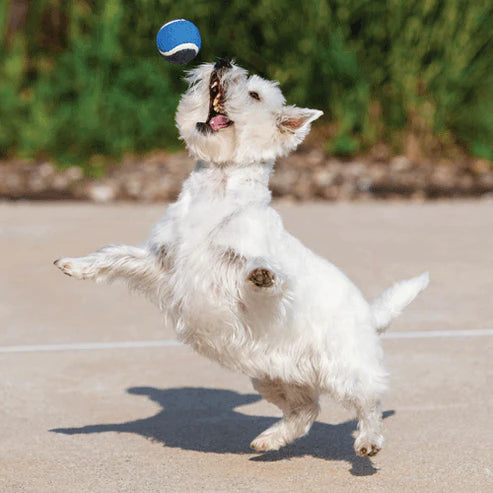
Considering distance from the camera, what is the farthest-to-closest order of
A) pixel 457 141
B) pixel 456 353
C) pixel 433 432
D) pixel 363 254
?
pixel 457 141, pixel 363 254, pixel 456 353, pixel 433 432

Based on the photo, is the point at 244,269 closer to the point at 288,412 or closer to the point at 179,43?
the point at 288,412

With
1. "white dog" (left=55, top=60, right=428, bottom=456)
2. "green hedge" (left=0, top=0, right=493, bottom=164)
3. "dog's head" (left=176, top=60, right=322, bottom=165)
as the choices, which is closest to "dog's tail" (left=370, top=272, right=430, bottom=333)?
"white dog" (left=55, top=60, right=428, bottom=456)

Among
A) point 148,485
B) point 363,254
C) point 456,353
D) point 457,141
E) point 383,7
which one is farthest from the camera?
point 457,141

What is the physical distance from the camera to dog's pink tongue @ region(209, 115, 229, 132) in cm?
519

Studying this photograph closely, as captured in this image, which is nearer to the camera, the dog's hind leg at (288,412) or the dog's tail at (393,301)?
the dog's hind leg at (288,412)

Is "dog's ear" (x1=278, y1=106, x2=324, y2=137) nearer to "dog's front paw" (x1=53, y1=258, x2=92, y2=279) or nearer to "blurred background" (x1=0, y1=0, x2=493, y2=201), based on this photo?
"dog's front paw" (x1=53, y1=258, x2=92, y2=279)

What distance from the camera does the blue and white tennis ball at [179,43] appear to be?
5.73 m

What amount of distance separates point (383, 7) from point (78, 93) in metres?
4.33

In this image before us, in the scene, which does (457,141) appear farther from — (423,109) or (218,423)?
(218,423)

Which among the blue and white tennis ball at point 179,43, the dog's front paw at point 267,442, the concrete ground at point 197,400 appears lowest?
the concrete ground at point 197,400

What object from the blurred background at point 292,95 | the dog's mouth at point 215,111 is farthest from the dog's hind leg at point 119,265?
the blurred background at point 292,95

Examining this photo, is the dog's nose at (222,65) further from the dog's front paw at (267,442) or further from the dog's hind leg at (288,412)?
the dog's front paw at (267,442)

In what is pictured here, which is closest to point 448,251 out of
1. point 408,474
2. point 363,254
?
point 363,254

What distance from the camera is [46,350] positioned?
775cm
